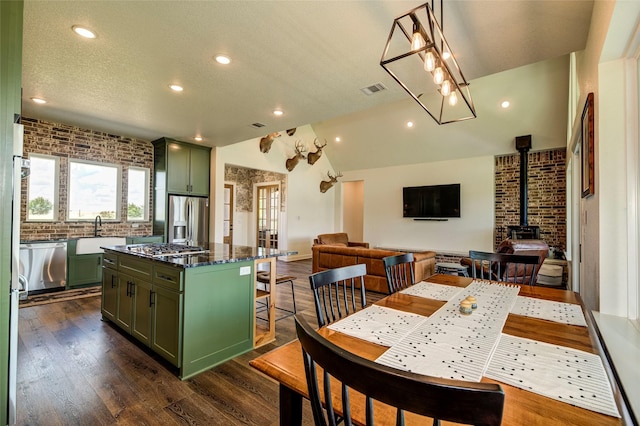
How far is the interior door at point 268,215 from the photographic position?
330 inches

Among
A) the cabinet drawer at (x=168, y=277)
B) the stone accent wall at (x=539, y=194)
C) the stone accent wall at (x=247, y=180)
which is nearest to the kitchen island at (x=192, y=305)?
the cabinet drawer at (x=168, y=277)

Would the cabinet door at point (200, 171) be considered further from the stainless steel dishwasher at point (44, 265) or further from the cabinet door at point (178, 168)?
the stainless steel dishwasher at point (44, 265)

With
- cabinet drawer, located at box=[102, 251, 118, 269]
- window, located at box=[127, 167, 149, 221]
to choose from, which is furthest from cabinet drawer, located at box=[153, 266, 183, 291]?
window, located at box=[127, 167, 149, 221]

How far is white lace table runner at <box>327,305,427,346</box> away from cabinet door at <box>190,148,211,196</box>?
5051mm

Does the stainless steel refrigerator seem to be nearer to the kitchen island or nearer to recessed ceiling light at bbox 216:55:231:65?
the kitchen island

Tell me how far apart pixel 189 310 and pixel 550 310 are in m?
2.32

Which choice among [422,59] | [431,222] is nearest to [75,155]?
[422,59]

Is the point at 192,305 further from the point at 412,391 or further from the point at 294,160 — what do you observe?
the point at 294,160

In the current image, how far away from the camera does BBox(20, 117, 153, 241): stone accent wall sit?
4.36 metres

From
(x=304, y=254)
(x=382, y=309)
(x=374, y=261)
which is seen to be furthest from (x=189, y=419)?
(x=304, y=254)

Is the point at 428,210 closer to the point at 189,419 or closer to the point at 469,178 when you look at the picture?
the point at 469,178

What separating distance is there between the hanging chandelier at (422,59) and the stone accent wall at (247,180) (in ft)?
17.8

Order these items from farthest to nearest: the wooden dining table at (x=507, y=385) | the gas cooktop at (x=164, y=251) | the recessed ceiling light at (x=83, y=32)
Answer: the gas cooktop at (x=164, y=251)
the recessed ceiling light at (x=83, y=32)
the wooden dining table at (x=507, y=385)

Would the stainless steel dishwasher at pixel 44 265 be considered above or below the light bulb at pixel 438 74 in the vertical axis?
below
